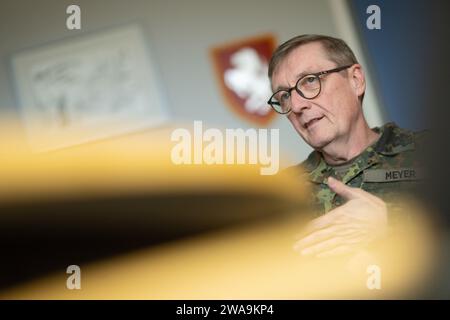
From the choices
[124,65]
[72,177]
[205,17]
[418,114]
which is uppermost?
[205,17]

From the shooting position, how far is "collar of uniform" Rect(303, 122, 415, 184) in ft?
7.74

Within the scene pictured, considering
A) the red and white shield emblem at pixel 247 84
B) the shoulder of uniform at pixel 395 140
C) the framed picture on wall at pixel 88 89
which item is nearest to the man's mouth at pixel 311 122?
the red and white shield emblem at pixel 247 84

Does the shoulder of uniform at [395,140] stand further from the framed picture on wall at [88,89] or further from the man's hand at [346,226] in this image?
the framed picture on wall at [88,89]

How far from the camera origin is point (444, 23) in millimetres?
2398

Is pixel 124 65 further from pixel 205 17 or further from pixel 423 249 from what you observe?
pixel 423 249

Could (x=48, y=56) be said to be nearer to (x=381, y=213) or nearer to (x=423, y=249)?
(x=381, y=213)

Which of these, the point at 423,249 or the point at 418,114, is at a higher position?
the point at 418,114

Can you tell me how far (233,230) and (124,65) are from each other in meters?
0.71

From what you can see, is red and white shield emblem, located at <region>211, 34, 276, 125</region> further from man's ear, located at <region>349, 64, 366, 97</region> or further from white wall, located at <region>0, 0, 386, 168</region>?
man's ear, located at <region>349, 64, 366, 97</region>

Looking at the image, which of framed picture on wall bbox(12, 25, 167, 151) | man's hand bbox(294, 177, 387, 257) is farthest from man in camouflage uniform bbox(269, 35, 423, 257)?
framed picture on wall bbox(12, 25, 167, 151)

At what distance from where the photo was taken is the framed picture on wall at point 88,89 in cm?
236

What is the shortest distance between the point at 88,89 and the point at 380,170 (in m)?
1.08
